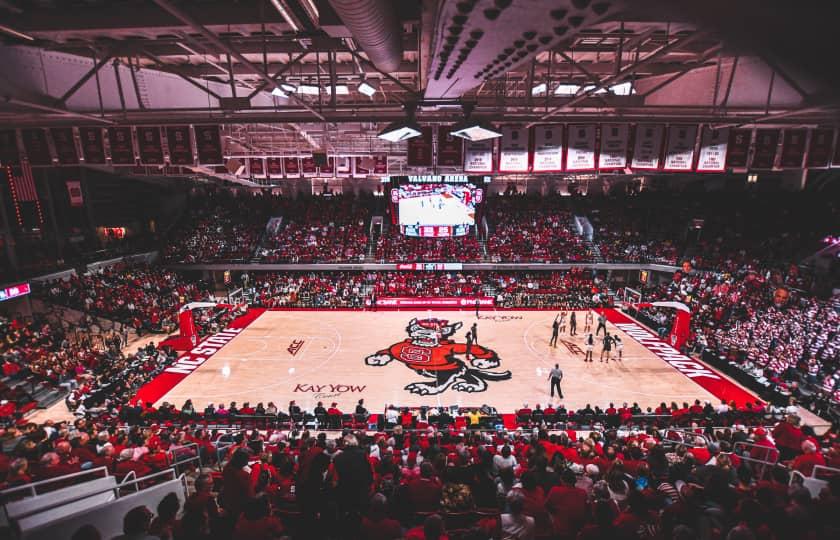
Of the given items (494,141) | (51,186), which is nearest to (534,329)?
(494,141)

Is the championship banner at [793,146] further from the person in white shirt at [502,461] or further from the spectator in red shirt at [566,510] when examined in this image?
the spectator in red shirt at [566,510]

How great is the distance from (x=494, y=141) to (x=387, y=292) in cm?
1804

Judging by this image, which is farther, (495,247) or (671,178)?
(671,178)

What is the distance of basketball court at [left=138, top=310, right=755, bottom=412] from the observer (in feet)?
46.4

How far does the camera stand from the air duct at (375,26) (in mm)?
4152

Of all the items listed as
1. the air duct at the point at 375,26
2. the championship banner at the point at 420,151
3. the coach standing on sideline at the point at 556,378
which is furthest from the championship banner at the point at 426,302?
the air duct at the point at 375,26

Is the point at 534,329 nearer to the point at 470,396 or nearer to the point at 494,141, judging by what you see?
the point at 470,396

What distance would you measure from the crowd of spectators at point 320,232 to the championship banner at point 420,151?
19479 mm

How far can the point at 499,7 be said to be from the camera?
2926 mm

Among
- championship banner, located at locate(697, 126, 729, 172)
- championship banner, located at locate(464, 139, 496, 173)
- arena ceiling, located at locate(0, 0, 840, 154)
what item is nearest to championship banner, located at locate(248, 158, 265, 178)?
arena ceiling, located at locate(0, 0, 840, 154)

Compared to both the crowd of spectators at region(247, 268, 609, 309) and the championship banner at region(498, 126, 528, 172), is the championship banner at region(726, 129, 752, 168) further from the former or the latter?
the crowd of spectators at region(247, 268, 609, 309)

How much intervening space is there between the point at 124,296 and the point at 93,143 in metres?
15.5

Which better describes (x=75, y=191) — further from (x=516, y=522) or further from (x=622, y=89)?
(x=516, y=522)

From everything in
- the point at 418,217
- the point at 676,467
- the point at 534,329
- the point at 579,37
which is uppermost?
the point at 579,37
